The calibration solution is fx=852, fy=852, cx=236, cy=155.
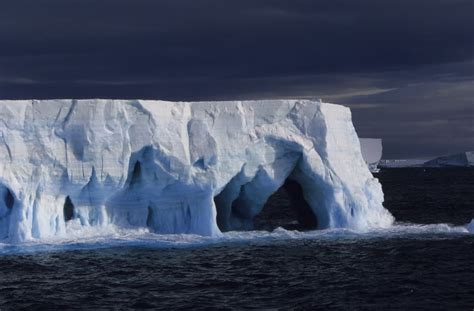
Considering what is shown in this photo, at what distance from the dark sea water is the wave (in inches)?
4.0

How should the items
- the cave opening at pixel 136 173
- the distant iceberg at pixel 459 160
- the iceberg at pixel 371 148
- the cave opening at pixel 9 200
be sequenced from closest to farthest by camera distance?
the cave opening at pixel 9 200
the cave opening at pixel 136 173
the iceberg at pixel 371 148
the distant iceberg at pixel 459 160

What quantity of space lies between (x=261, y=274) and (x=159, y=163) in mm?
6852

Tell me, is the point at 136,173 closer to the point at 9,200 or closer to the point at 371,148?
the point at 9,200

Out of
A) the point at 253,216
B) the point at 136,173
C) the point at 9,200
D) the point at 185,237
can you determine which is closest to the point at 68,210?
the point at 9,200

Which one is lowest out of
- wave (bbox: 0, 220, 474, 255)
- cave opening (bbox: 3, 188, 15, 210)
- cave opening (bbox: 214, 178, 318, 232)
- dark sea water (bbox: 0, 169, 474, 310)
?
dark sea water (bbox: 0, 169, 474, 310)

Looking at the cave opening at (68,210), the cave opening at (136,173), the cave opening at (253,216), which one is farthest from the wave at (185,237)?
the cave opening at (68,210)

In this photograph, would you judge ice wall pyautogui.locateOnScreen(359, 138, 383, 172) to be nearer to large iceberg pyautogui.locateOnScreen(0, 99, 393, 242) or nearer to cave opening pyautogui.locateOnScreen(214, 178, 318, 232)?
cave opening pyautogui.locateOnScreen(214, 178, 318, 232)

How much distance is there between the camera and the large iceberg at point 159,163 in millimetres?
27969

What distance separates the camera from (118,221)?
29219mm

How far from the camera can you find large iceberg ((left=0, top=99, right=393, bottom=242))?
91.8 ft

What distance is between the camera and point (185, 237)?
93.6 ft

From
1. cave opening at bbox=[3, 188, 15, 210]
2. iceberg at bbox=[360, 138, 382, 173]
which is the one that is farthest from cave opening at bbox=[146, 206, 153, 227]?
iceberg at bbox=[360, 138, 382, 173]

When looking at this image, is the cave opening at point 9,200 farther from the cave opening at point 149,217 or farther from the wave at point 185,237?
the cave opening at point 149,217

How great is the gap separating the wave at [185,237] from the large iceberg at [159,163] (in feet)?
1.42
